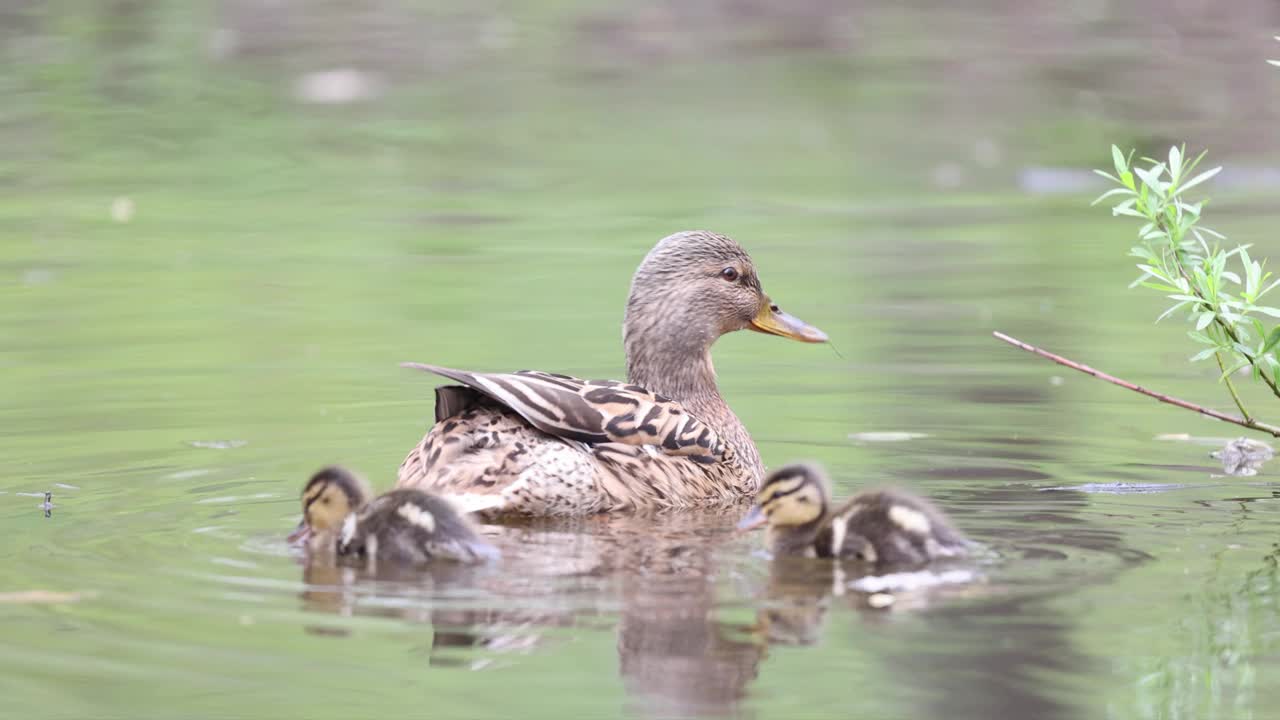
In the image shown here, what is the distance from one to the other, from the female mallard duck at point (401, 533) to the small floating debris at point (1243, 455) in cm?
266

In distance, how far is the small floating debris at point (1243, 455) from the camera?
22.2ft

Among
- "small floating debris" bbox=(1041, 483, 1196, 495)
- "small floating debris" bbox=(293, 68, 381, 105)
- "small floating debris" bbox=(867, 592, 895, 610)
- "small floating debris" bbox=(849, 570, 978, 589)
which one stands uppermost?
"small floating debris" bbox=(293, 68, 381, 105)

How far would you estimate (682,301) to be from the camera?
7.43 meters

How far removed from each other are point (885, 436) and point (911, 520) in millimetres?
2087

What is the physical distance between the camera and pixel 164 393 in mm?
8555

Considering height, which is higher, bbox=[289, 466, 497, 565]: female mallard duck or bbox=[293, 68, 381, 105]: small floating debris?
bbox=[293, 68, 381, 105]: small floating debris

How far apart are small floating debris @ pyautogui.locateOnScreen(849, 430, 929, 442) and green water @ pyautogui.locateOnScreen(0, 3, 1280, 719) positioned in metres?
0.06

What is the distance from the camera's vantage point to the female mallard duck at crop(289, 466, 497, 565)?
5.40 m

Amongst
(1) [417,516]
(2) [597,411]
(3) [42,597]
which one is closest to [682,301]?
(2) [597,411]

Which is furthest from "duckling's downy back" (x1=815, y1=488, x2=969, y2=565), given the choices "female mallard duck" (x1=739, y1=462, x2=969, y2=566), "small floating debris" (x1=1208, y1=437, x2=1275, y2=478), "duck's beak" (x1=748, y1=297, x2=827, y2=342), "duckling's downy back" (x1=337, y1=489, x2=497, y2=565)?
"duck's beak" (x1=748, y1=297, x2=827, y2=342)

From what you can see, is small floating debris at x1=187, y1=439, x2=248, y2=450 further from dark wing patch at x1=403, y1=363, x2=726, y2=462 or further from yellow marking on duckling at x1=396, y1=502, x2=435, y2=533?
yellow marking on duckling at x1=396, y1=502, x2=435, y2=533

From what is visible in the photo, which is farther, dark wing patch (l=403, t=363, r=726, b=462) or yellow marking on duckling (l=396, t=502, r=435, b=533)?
dark wing patch (l=403, t=363, r=726, b=462)

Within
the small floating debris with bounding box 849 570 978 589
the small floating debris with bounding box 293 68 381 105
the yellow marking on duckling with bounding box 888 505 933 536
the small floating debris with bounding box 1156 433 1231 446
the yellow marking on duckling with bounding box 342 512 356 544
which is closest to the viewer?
the small floating debris with bounding box 849 570 978 589

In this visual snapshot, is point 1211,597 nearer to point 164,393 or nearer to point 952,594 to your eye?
point 952,594
